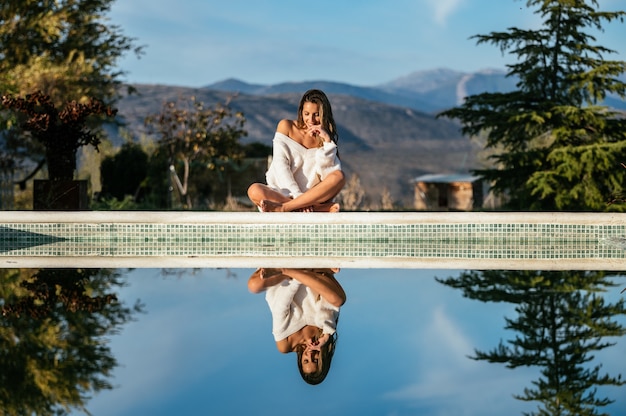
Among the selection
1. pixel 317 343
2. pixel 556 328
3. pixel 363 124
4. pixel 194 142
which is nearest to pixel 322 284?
pixel 556 328

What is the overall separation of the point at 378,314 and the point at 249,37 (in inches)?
1106

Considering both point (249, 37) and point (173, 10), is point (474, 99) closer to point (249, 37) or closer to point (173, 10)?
point (173, 10)

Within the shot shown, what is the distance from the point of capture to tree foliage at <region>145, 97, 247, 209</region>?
14555 mm

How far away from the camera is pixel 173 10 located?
28328 mm

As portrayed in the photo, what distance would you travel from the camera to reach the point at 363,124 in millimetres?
46500

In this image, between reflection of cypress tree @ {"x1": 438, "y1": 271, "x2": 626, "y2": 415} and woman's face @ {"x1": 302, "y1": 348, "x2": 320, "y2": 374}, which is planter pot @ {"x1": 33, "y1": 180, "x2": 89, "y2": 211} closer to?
reflection of cypress tree @ {"x1": 438, "y1": 271, "x2": 626, "y2": 415}

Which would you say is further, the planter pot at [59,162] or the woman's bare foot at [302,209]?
the planter pot at [59,162]

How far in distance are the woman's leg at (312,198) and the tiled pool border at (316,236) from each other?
18cm

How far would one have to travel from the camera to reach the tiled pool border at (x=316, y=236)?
22.1 ft

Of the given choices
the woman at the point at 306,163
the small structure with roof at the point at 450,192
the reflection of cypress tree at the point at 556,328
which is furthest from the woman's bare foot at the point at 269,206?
the small structure with roof at the point at 450,192

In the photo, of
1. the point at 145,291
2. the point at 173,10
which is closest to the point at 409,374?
the point at 145,291

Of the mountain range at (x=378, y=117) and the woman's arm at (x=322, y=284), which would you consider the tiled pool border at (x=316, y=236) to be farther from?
the mountain range at (x=378, y=117)

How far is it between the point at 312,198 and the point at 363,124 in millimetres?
39921

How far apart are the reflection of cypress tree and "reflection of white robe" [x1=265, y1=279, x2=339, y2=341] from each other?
30.7 inches
